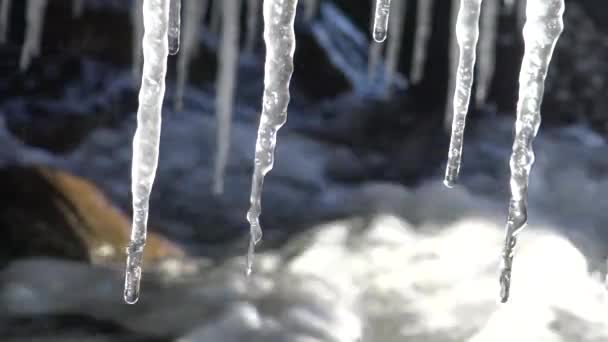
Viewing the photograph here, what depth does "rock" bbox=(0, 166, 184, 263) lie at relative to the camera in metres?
3.02

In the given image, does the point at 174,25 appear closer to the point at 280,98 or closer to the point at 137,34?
the point at 280,98

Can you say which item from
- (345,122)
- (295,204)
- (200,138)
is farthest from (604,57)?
(200,138)

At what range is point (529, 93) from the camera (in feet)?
5.72

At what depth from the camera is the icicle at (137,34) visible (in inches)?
156

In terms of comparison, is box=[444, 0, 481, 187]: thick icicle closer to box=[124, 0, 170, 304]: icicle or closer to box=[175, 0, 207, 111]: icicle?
box=[124, 0, 170, 304]: icicle

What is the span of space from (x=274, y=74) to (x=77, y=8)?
4.58m

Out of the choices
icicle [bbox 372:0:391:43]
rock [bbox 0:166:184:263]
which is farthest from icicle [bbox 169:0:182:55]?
Answer: rock [bbox 0:166:184:263]

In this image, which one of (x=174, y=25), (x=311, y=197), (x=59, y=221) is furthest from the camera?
Result: (x=311, y=197)

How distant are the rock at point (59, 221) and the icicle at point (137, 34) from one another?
88cm

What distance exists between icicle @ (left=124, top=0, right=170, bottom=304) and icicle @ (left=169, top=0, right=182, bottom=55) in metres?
0.22

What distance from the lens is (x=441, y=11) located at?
19.9 ft

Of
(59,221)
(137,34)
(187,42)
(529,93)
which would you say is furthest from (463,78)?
(137,34)

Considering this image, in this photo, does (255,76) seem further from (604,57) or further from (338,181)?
(604,57)

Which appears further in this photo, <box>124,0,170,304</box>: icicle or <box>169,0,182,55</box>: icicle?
<box>169,0,182,55</box>: icicle
